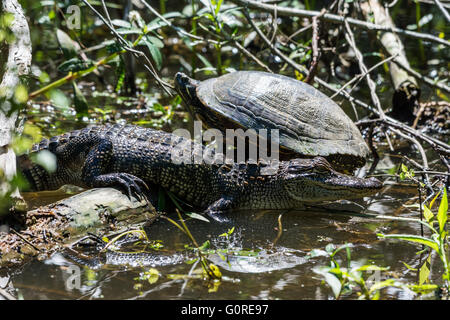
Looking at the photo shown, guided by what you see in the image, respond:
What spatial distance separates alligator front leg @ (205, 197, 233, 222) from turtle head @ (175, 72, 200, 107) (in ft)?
4.48

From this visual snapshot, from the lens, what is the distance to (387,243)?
13.1 ft

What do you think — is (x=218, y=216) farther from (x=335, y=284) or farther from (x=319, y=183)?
(x=335, y=284)

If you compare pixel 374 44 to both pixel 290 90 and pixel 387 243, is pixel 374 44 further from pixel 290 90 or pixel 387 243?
pixel 387 243

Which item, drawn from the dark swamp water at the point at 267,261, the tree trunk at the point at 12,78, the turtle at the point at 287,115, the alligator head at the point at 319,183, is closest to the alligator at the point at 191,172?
the alligator head at the point at 319,183

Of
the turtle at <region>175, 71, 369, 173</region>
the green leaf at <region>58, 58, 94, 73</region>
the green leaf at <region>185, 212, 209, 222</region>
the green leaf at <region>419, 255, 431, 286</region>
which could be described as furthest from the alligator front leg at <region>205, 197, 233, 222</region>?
the green leaf at <region>58, 58, 94, 73</region>

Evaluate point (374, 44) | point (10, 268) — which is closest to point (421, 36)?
point (374, 44)

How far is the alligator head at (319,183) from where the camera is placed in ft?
14.8

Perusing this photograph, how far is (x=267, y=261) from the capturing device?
3658 millimetres

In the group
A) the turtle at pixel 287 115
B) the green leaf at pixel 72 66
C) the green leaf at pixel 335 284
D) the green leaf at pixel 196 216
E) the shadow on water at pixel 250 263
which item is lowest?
the shadow on water at pixel 250 263

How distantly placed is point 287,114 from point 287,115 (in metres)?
0.01

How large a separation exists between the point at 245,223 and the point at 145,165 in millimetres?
1012

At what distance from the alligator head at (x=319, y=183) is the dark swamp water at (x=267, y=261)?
159mm

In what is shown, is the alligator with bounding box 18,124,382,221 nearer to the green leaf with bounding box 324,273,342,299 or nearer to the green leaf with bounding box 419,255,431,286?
the green leaf with bounding box 419,255,431,286

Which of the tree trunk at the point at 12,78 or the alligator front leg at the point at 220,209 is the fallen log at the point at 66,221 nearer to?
the tree trunk at the point at 12,78
